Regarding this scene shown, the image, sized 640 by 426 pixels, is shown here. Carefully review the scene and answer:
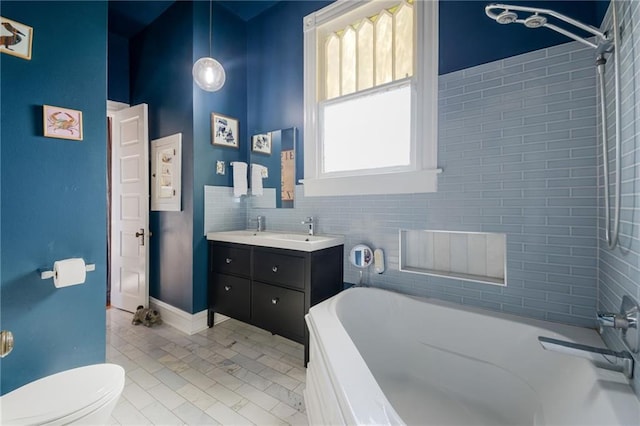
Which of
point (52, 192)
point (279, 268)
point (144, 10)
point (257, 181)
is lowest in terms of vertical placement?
point (279, 268)

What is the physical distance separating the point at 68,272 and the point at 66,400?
598mm

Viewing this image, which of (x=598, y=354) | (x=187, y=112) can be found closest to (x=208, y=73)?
(x=187, y=112)

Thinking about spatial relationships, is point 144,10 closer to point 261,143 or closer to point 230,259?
point 261,143

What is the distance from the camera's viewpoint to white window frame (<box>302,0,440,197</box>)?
1.92m

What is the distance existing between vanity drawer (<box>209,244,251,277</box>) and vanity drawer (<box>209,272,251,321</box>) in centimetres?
6

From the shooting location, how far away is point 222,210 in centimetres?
284

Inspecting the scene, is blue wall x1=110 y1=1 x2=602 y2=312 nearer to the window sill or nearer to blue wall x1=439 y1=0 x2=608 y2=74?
the window sill

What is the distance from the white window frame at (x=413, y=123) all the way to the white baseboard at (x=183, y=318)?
1.57m

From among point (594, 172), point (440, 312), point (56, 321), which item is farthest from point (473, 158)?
point (56, 321)

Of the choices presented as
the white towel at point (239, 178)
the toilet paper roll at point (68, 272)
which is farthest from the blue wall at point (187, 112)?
the toilet paper roll at point (68, 272)

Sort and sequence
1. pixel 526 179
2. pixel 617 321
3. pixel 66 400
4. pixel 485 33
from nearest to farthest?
pixel 617 321
pixel 66 400
pixel 526 179
pixel 485 33

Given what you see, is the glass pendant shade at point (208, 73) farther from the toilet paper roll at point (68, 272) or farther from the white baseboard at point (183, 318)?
the white baseboard at point (183, 318)

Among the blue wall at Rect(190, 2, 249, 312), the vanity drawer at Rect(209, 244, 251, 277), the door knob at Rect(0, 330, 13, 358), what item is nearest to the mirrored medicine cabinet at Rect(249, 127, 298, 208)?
the blue wall at Rect(190, 2, 249, 312)

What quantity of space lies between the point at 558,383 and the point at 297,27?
315 centimetres
